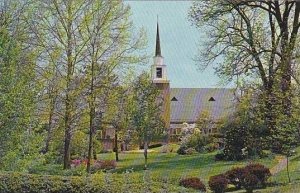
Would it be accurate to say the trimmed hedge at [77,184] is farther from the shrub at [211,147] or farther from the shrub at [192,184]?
Answer: the shrub at [211,147]

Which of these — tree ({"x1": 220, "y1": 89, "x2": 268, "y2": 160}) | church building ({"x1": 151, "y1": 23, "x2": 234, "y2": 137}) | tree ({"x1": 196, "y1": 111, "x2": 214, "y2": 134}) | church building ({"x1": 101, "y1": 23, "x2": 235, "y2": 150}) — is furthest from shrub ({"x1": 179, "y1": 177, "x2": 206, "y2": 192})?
church building ({"x1": 151, "y1": 23, "x2": 234, "y2": 137})

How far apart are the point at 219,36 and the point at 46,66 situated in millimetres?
6099

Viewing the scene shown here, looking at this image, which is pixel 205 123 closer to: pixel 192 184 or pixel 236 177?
pixel 236 177

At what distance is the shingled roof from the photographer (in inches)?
1597

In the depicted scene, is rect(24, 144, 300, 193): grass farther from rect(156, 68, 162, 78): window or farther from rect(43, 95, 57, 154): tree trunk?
rect(156, 68, 162, 78): window

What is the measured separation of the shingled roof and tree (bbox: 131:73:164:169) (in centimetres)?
1605

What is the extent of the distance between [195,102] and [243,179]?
29.7m

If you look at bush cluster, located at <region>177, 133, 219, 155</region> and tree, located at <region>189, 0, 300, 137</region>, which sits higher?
tree, located at <region>189, 0, 300, 137</region>

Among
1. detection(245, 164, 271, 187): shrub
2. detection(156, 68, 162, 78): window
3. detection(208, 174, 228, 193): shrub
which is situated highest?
detection(156, 68, 162, 78): window

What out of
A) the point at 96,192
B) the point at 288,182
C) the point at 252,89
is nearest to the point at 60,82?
the point at 252,89

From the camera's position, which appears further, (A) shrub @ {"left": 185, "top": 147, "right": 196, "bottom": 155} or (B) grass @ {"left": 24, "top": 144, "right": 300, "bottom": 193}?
(A) shrub @ {"left": 185, "top": 147, "right": 196, "bottom": 155}

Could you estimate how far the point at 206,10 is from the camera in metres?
20.6

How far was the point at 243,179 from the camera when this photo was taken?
40.3 feet

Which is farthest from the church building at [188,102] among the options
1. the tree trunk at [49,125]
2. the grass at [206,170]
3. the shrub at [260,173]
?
the shrub at [260,173]
